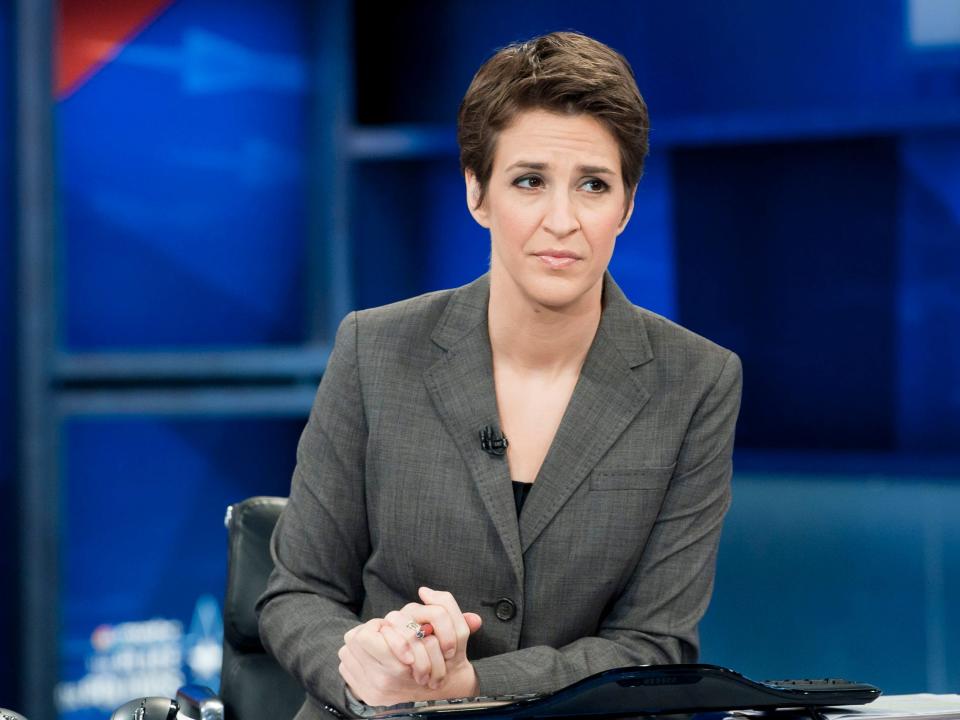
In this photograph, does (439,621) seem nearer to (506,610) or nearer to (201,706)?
(506,610)

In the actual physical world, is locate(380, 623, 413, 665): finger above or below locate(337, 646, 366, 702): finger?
above

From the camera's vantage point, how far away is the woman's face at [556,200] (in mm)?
1538

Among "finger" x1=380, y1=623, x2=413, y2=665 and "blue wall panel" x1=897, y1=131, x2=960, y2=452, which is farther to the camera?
"blue wall panel" x1=897, y1=131, x2=960, y2=452

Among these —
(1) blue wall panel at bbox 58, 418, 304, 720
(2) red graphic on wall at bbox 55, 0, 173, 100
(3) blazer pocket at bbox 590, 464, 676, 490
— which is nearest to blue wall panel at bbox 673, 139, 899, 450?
(1) blue wall panel at bbox 58, 418, 304, 720

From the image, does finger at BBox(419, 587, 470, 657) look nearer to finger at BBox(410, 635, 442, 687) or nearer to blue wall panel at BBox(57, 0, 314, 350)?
finger at BBox(410, 635, 442, 687)

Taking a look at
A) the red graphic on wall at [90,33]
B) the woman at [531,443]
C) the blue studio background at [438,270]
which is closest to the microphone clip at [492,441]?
the woman at [531,443]

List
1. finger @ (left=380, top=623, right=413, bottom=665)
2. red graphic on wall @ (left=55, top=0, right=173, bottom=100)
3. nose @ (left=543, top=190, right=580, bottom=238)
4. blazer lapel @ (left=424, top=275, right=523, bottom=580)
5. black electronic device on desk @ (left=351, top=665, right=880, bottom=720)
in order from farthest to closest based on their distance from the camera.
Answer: red graphic on wall @ (left=55, top=0, right=173, bottom=100) < blazer lapel @ (left=424, top=275, right=523, bottom=580) < nose @ (left=543, top=190, right=580, bottom=238) < finger @ (left=380, top=623, right=413, bottom=665) < black electronic device on desk @ (left=351, top=665, right=880, bottom=720)

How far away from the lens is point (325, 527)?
5.52ft

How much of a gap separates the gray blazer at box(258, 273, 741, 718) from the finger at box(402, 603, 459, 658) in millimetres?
236

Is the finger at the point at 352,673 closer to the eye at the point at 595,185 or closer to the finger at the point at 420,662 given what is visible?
the finger at the point at 420,662

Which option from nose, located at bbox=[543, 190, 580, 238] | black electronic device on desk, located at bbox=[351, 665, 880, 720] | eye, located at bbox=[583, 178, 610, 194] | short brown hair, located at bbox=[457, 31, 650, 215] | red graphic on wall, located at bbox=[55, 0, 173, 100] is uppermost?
red graphic on wall, located at bbox=[55, 0, 173, 100]

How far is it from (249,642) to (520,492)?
622 mm

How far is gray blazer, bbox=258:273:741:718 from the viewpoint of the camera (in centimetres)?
163

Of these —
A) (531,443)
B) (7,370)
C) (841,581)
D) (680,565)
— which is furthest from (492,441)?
(7,370)
